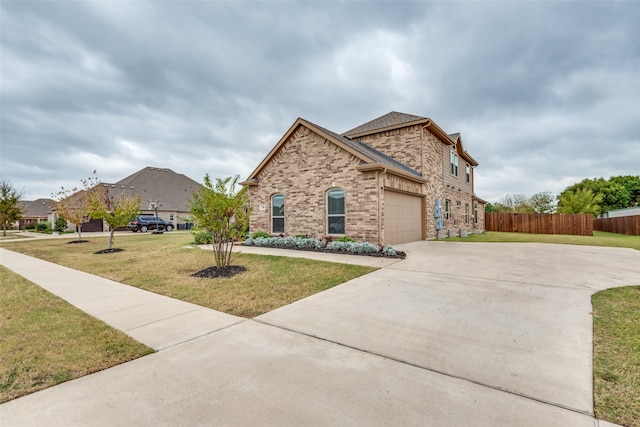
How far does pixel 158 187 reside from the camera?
36.2 meters

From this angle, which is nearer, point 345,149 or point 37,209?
point 345,149

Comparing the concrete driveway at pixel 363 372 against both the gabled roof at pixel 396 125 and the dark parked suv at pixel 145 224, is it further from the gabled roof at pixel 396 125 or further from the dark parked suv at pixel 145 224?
the dark parked suv at pixel 145 224

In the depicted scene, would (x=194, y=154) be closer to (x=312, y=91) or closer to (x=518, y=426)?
(x=312, y=91)

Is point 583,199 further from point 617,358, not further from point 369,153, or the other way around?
point 617,358

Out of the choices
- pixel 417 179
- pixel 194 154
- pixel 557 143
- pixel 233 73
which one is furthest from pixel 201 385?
pixel 557 143

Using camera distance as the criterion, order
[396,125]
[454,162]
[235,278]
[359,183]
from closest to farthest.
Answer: [235,278], [359,183], [396,125], [454,162]

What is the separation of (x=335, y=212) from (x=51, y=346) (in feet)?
33.0

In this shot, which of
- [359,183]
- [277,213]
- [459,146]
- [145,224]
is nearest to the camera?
[359,183]

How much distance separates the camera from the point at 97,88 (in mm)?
14234

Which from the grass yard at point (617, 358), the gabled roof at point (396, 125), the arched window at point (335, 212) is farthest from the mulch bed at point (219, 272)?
the gabled roof at point (396, 125)

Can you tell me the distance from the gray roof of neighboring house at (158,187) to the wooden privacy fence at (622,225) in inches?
1687

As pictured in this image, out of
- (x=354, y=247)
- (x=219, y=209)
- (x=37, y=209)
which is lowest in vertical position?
(x=354, y=247)

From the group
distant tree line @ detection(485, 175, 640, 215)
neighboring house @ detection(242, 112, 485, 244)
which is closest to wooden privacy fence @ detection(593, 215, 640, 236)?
distant tree line @ detection(485, 175, 640, 215)

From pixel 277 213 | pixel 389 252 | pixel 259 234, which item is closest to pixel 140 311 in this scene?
pixel 389 252
